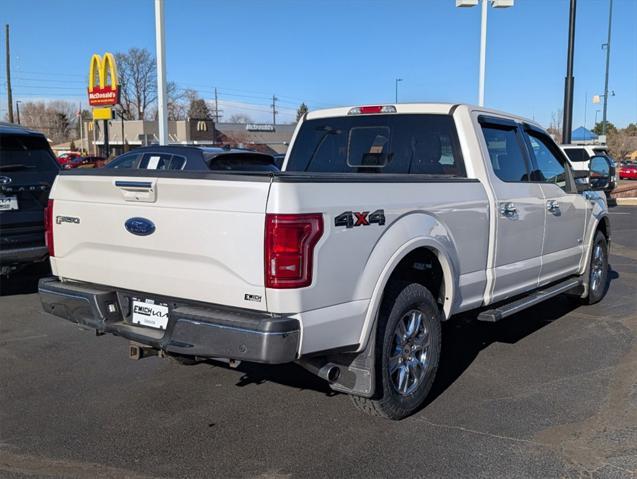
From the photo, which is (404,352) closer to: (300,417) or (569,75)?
(300,417)

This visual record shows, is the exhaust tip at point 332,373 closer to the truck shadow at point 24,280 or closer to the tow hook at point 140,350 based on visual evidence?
the tow hook at point 140,350

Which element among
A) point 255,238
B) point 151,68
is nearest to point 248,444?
point 255,238

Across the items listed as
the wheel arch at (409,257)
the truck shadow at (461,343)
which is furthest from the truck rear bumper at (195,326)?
the truck shadow at (461,343)

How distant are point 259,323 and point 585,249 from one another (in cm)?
486

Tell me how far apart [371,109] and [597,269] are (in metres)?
3.72

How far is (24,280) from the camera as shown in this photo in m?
8.66

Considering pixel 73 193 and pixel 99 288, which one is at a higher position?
pixel 73 193

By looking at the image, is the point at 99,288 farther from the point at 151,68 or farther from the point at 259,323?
the point at 151,68

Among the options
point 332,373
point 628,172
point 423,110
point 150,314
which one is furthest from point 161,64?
point 628,172

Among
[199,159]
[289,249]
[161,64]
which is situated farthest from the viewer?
[161,64]

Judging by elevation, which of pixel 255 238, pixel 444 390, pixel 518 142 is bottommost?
pixel 444 390

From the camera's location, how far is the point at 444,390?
467cm

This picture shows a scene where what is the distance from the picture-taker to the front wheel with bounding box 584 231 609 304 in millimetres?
7133

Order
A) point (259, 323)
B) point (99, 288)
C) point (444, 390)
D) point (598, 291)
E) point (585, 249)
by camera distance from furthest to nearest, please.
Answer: point (598, 291) < point (585, 249) < point (444, 390) < point (99, 288) < point (259, 323)
